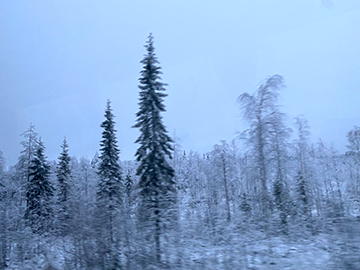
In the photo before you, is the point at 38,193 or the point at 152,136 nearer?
the point at 152,136

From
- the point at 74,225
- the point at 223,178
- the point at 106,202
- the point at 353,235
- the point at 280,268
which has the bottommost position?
the point at 280,268

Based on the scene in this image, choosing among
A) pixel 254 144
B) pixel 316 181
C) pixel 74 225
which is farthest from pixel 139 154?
pixel 316 181

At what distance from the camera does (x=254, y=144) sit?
20516 millimetres

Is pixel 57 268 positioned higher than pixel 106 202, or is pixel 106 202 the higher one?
pixel 106 202

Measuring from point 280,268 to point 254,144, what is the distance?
13984mm

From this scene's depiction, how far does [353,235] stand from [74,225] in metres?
7.53

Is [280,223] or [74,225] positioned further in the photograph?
[280,223]

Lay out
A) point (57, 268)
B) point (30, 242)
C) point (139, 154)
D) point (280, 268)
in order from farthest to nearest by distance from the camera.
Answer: point (139, 154), point (30, 242), point (57, 268), point (280, 268)

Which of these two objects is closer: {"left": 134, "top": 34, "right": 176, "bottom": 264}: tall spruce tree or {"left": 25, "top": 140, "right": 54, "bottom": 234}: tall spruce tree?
{"left": 134, "top": 34, "right": 176, "bottom": 264}: tall spruce tree

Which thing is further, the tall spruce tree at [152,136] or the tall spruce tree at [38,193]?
the tall spruce tree at [38,193]

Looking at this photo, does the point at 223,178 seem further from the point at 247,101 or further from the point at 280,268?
the point at 280,268

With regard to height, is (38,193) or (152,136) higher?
(152,136)

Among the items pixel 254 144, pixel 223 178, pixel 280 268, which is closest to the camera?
pixel 280 268

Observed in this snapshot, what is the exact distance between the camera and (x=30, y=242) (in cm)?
1085
